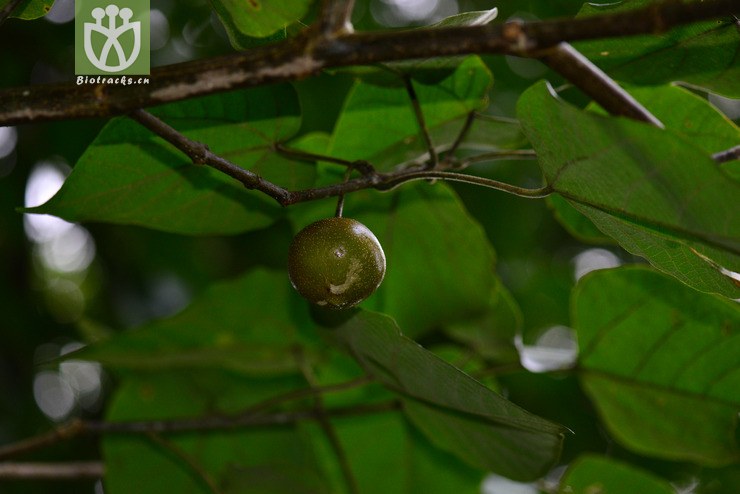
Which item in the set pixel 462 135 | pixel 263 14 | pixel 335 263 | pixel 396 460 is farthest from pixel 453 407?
pixel 396 460

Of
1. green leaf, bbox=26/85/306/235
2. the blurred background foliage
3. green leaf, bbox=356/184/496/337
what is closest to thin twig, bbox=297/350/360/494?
green leaf, bbox=356/184/496/337

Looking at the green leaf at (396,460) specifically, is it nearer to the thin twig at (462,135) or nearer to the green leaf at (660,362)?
the green leaf at (660,362)

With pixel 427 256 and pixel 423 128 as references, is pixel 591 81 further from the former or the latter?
pixel 427 256

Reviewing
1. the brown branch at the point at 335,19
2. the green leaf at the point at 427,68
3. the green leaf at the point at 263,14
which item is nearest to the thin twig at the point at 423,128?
the green leaf at the point at 427,68

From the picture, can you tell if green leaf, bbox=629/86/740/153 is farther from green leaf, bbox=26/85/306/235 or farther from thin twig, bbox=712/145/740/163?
green leaf, bbox=26/85/306/235

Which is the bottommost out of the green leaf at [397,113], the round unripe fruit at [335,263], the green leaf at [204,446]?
the round unripe fruit at [335,263]

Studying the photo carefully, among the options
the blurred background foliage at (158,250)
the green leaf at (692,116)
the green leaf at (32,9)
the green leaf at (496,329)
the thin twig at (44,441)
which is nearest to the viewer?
the green leaf at (32,9)
